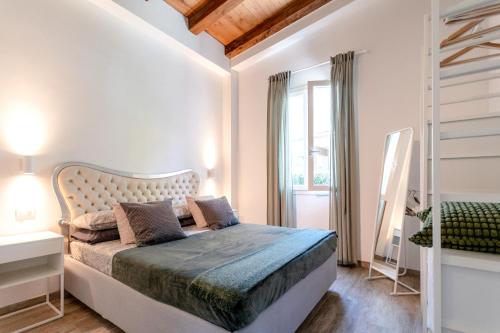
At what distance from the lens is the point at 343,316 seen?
2.18 meters

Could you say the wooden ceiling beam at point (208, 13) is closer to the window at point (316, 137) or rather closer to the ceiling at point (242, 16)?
the ceiling at point (242, 16)

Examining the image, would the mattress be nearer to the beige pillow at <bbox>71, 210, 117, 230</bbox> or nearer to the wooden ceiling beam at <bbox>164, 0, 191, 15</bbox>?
the beige pillow at <bbox>71, 210, 117, 230</bbox>

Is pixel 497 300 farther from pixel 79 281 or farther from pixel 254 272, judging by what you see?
pixel 79 281

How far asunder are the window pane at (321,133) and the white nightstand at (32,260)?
3268mm

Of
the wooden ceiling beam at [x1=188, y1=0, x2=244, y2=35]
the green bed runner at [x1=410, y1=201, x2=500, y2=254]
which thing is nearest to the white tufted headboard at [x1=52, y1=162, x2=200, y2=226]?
the wooden ceiling beam at [x1=188, y1=0, x2=244, y2=35]

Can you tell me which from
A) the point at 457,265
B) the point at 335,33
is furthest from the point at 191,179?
the point at 457,265

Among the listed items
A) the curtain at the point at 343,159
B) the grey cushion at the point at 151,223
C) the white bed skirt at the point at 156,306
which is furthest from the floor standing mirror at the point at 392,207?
the grey cushion at the point at 151,223

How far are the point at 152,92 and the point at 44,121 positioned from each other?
1385 mm

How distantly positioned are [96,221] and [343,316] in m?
2.47

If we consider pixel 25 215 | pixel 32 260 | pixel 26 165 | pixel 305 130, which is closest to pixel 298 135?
pixel 305 130

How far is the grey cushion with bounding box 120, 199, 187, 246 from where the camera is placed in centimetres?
234

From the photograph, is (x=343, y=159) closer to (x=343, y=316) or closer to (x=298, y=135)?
(x=298, y=135)

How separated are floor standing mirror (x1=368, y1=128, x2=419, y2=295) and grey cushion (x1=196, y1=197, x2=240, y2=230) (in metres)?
1.84

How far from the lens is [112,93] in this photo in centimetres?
310
